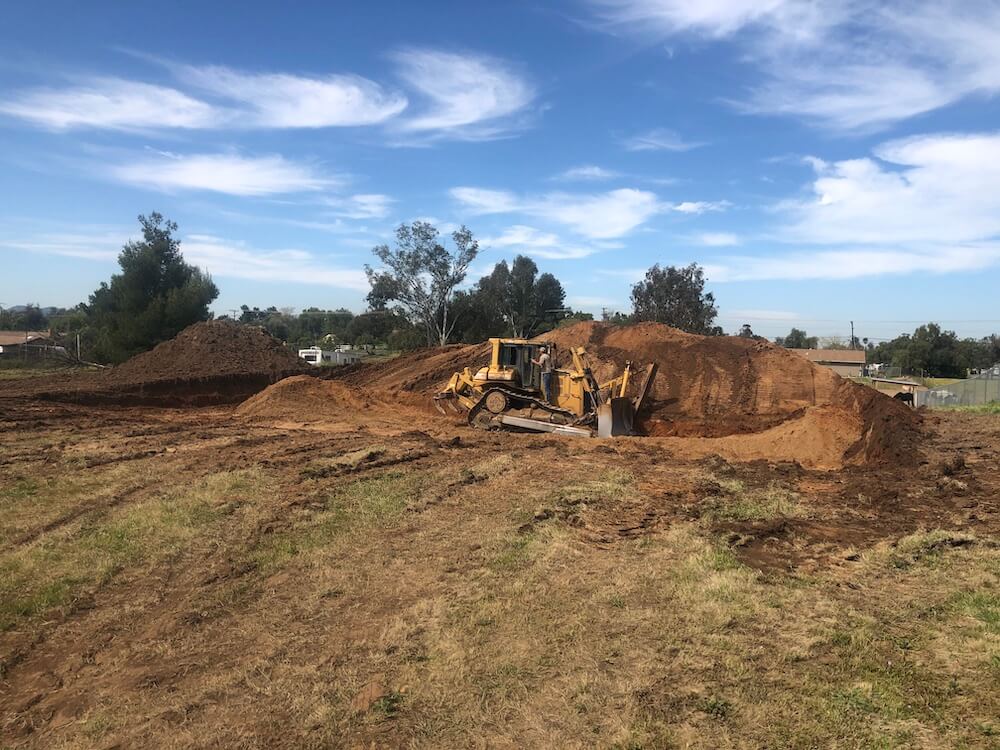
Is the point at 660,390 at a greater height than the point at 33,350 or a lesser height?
lesser

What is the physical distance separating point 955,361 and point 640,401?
202ft

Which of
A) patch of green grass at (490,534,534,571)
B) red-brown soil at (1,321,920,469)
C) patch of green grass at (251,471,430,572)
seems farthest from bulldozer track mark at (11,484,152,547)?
red-brown soil at (1,321,920,469)

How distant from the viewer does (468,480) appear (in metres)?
10.8

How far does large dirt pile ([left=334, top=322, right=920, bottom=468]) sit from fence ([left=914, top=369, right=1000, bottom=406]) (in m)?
12.0

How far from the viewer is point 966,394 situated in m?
30.2

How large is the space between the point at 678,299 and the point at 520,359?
30711mm

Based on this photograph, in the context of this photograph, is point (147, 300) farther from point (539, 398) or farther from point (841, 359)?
point (841, 359)

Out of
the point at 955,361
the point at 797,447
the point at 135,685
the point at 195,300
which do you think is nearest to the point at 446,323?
the point at 195,300

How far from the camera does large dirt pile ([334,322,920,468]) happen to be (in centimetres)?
1472

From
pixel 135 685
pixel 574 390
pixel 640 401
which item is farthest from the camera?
pixel 640 401

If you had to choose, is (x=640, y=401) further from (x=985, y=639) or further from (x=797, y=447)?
(x=985, y=639)

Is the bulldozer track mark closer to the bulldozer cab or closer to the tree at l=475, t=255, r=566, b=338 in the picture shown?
the bulldozer cab

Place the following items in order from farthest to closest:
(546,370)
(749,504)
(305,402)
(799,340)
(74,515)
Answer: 1. (799,340)
2. (305,402)
3. (546,370)
4. (749,504)
5. (74,515)

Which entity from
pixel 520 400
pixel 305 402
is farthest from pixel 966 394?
pixel 305 402
